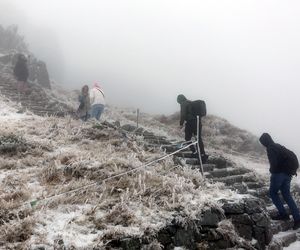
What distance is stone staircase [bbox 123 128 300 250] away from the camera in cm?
892

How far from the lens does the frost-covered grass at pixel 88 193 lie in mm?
5438

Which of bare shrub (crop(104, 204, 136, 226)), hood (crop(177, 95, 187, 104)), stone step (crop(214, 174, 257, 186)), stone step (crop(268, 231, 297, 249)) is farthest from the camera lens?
hood (crop(177, 95, 187, 104))

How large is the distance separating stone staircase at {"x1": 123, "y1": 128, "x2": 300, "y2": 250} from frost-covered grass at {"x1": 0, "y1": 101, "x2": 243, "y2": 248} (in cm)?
112

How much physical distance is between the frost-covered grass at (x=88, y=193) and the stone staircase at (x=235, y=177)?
1.12 meters

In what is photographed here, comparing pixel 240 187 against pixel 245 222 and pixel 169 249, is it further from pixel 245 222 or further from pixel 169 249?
pixel 169 249

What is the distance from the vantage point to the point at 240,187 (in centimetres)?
999

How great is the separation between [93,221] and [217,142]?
16.1 meters

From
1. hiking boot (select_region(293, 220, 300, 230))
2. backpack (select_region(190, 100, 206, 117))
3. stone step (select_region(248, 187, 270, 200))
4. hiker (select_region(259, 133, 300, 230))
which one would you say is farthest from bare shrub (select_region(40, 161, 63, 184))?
hiking boot (select_region(293, 220, 300, 230))

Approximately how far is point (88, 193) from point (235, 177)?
206 inches

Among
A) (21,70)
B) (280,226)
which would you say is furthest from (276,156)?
(21,70)

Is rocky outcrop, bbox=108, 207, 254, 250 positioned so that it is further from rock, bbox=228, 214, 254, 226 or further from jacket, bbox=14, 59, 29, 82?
jacket, bbox=14, 59, 29, 82

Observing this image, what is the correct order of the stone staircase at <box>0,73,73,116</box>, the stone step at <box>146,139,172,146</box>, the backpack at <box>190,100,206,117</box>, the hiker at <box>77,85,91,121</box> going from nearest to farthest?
the backpack at <box>190,100,206,117</box>
the stone step at <box>146,139,172,146</box>
the hiker at <box>77,85,91,121</box>
the stone staircase at <box>0,73,73,116</box>

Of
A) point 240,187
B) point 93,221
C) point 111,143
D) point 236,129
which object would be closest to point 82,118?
point 111,143

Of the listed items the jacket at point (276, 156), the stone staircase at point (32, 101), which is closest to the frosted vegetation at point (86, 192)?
the jacket at point (276, 156)
